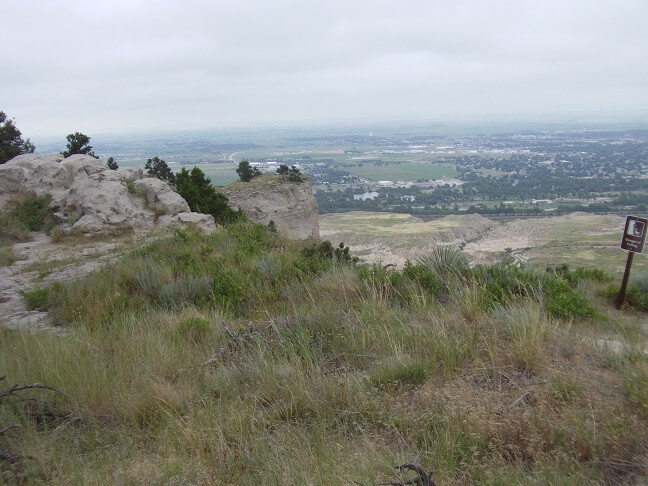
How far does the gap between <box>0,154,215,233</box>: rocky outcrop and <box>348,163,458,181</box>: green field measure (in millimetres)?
45239

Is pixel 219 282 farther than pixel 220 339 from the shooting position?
Yes

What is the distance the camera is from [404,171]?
210ft

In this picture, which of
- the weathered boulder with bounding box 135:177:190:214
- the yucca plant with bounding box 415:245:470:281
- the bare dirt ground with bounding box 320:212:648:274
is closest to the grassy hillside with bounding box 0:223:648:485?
the yucca plant with bounding box 415:245:470:281

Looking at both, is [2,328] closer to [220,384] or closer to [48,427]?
[48,427]

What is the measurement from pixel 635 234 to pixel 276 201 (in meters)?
18.2

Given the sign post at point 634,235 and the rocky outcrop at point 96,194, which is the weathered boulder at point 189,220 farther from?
the sign post at point 634,235

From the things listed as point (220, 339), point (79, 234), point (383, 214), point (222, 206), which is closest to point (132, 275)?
point (220, 339)

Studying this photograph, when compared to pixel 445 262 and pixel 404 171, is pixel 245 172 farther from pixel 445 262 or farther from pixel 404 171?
pixel 404 171

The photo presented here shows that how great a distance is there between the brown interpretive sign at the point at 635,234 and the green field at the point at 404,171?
51.3 metres

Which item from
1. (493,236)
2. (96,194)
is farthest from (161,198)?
(493,236)

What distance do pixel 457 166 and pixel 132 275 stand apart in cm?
6597

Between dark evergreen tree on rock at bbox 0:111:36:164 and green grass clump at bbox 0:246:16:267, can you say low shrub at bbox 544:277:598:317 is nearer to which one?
green grass clump at bbox 0:246:16:267

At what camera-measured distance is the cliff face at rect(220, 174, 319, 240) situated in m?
20.9

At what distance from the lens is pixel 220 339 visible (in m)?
4.39
